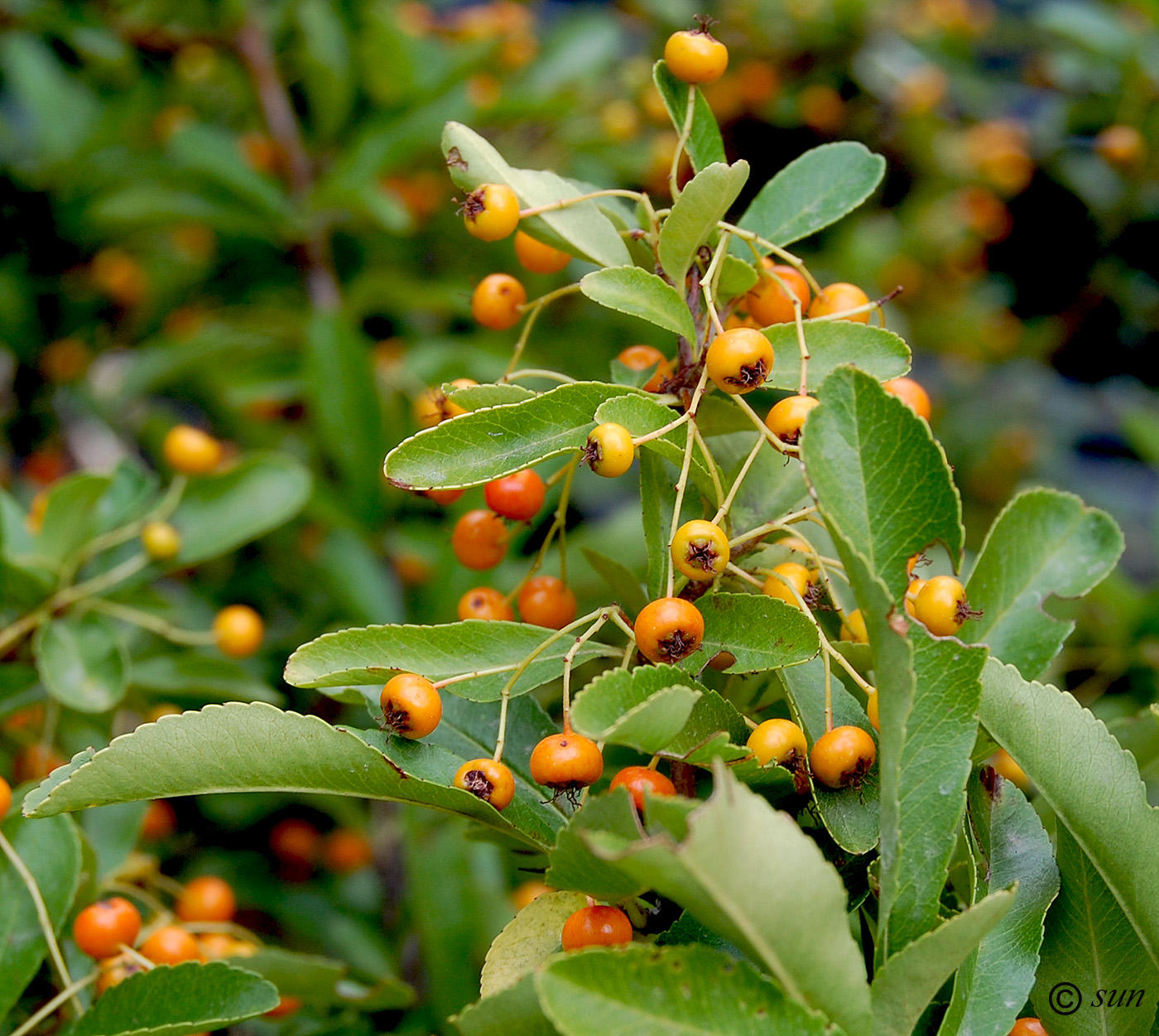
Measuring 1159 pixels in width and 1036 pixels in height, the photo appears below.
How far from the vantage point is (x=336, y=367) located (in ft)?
7.99

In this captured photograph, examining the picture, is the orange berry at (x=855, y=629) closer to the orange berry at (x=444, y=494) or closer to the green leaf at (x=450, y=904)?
the orange berry at (x=444, y=494)

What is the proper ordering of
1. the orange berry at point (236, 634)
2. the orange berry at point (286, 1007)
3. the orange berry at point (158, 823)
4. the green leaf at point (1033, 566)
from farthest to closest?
the orange berry at point (158, 823) → the orange berry at point (236, 634) → the orange berry at point (286, 1007) → the green leaf at point (1033, 566)

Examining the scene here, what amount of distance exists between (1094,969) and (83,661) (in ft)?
4.61

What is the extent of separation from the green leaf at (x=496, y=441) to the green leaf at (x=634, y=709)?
0.22 metres

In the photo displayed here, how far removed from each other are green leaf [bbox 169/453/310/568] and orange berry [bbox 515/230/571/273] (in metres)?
0.89

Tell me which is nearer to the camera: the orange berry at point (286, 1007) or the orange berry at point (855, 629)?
the orange berry at point (855, 629)

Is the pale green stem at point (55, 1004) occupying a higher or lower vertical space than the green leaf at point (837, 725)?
lower

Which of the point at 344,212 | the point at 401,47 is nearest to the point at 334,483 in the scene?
the point at 344,212

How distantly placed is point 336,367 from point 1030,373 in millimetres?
2678

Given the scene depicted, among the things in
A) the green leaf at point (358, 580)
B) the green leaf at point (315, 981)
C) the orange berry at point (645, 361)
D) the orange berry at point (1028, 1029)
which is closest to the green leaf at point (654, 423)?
the orange berry at point (645, 361)

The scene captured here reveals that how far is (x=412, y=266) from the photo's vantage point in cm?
323

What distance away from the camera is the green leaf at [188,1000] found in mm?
1027

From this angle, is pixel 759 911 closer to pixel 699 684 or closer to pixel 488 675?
pixel 699 684

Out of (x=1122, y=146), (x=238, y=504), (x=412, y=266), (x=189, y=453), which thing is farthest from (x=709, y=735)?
(x=1122, y=146)
